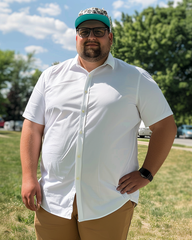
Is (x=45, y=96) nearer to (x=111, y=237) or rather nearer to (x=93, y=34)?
(x=93, y=34)

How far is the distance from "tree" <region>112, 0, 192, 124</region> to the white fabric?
3.49 ft

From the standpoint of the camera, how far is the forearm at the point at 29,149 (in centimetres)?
199

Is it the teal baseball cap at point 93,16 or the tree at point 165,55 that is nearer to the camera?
the teal baseball cap at point 93,16

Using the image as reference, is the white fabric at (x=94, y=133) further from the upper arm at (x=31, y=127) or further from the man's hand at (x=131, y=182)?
the upper arm at (x=31, y=127)

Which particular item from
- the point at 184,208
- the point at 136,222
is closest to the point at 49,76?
the point at 136,222

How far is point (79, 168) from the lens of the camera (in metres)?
1.81

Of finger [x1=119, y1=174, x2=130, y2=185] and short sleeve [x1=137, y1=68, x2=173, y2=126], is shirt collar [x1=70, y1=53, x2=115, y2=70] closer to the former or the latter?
short sleeve [x1=137, y1=68, x2=173, y2=126]

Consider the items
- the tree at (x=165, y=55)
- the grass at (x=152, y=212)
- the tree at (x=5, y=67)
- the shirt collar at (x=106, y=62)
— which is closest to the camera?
the shirt collar at (x=106, y=62)

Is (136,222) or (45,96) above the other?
(45,96)

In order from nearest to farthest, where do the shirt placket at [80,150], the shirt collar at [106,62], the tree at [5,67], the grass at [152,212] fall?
1. the shirt placket at [80,150]
2. the shirt collar at [106,62]
3. the grass at [152,212]
4. the tree at [5,67]

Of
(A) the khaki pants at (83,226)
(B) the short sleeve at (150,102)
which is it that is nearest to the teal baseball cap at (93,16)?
(B) the short sleeve at (150,102)

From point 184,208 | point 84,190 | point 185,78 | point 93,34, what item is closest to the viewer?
point 84,190

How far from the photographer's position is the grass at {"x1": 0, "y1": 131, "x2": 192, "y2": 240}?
3.64m

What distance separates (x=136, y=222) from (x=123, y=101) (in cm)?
271
